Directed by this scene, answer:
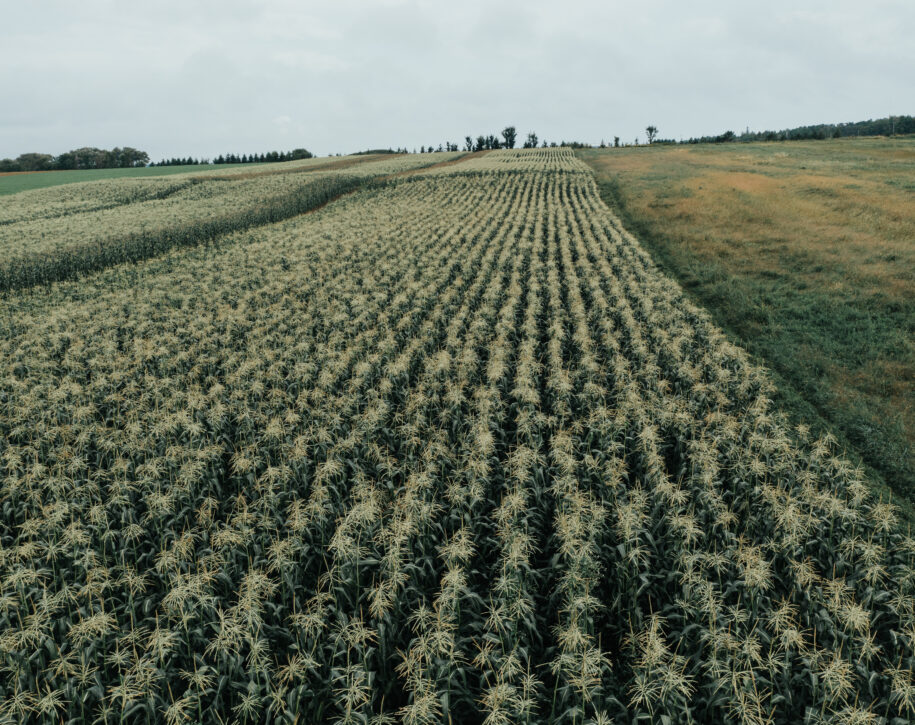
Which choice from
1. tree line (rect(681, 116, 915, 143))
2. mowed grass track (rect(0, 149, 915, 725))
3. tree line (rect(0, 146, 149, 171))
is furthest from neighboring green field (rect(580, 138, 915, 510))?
tree line (rect(0, 146, 149, 171))

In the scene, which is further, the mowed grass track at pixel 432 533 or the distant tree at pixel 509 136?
the distant tree at pixel 509 136

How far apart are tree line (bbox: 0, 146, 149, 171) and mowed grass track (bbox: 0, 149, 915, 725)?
14058 cm

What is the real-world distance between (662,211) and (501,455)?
3657cm

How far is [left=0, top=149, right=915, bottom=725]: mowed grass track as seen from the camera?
5.43 meters

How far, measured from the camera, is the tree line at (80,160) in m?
115

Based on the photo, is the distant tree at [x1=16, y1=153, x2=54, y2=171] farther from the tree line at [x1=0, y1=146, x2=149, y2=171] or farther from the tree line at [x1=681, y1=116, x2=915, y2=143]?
the tree line at [x1=681, y1=116, x2=915, y2=143]

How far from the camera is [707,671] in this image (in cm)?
545

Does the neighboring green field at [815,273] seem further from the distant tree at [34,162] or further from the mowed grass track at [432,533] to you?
the distant tree at [34,162]

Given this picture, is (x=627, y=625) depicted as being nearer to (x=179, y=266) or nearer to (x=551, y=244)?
(x=551, y=244)

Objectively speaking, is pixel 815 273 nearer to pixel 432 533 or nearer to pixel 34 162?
pixel 432 533

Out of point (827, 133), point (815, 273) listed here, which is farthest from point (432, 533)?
point (827, 133)

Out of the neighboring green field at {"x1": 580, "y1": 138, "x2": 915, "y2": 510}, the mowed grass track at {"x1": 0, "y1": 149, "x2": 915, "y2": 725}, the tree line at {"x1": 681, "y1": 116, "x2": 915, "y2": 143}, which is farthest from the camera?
the tree line at {"x1": 681, "y1": 116, "x2": 915, "y2": 143}

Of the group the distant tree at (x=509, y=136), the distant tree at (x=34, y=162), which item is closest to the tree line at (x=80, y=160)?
the distant tree at (x=34, y=162)

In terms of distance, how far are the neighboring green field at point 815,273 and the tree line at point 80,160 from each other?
444ft
